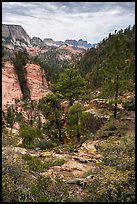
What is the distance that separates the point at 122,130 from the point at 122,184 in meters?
9.73

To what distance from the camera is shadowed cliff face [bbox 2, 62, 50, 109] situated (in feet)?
139

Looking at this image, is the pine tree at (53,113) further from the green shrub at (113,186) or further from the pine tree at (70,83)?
the green shrub at (113,186)

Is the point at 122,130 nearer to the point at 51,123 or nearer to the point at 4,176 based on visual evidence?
the point at 51,123

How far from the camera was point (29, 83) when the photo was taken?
49.8m

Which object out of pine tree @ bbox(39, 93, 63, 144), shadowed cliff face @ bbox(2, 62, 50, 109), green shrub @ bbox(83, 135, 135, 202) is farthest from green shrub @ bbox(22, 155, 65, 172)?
shadowed cliff face @ bbox(2, 62, 50, 109)

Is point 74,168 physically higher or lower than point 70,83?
lower

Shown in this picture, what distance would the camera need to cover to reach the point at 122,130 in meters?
15.3

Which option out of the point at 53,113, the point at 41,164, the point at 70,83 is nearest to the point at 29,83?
the point at 70,83

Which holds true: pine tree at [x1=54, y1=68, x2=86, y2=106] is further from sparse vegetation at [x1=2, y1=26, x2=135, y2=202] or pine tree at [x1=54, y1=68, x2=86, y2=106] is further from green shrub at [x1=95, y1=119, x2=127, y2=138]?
green shrub at [x1=95, y1=119, x2=127, y2=138]

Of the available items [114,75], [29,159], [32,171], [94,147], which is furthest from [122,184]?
[114,75]

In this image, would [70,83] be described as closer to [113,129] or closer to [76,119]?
[76,119]

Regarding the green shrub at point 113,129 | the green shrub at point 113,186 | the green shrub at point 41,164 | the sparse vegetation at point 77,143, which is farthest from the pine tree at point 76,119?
the green shrub at point 113,186

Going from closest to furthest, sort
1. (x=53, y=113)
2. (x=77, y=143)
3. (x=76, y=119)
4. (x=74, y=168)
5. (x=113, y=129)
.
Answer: (x=74, y=168), (x=113, y=129), (x=77, y=143), (x=76, y=119), (x=53, y=113)

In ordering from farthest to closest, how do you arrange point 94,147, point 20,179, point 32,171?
point 94,147 < point 32,171 < point 20,179
